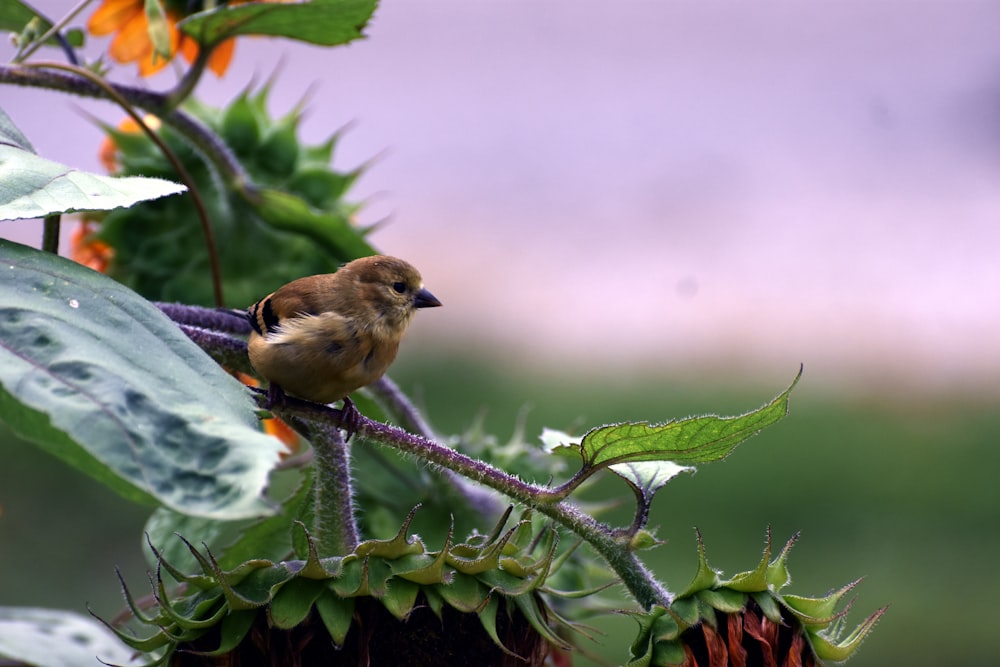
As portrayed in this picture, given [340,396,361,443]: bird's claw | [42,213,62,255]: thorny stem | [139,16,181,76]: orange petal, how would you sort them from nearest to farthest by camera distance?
[340,396,361,443]: bird's claw
[42,213,62,255]: thorny stem
[139,16,181,76]: orange petal

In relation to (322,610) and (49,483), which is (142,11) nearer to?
(322,610)

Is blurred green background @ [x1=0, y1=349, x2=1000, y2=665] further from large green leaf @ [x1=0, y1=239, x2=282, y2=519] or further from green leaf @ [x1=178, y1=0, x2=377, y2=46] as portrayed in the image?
large green leaf @ [x1=0, y1=239, x2=282, y2=519]

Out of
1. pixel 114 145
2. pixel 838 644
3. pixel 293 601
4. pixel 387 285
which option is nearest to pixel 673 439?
pixel 838 644

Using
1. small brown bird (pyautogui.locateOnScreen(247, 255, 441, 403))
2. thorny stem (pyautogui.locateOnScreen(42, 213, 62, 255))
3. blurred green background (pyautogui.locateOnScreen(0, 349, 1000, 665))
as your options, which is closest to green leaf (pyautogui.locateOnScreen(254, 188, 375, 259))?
small brown bird (pyautogui.locateOnScreen(247, 255, 441, 403))

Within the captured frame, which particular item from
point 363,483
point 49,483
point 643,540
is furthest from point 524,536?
point 49,483

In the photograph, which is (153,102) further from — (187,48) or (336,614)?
(336,614)

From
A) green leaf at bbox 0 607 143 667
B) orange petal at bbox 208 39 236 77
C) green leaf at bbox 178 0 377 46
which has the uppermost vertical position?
green leaf at bbox 178 0 377 46
